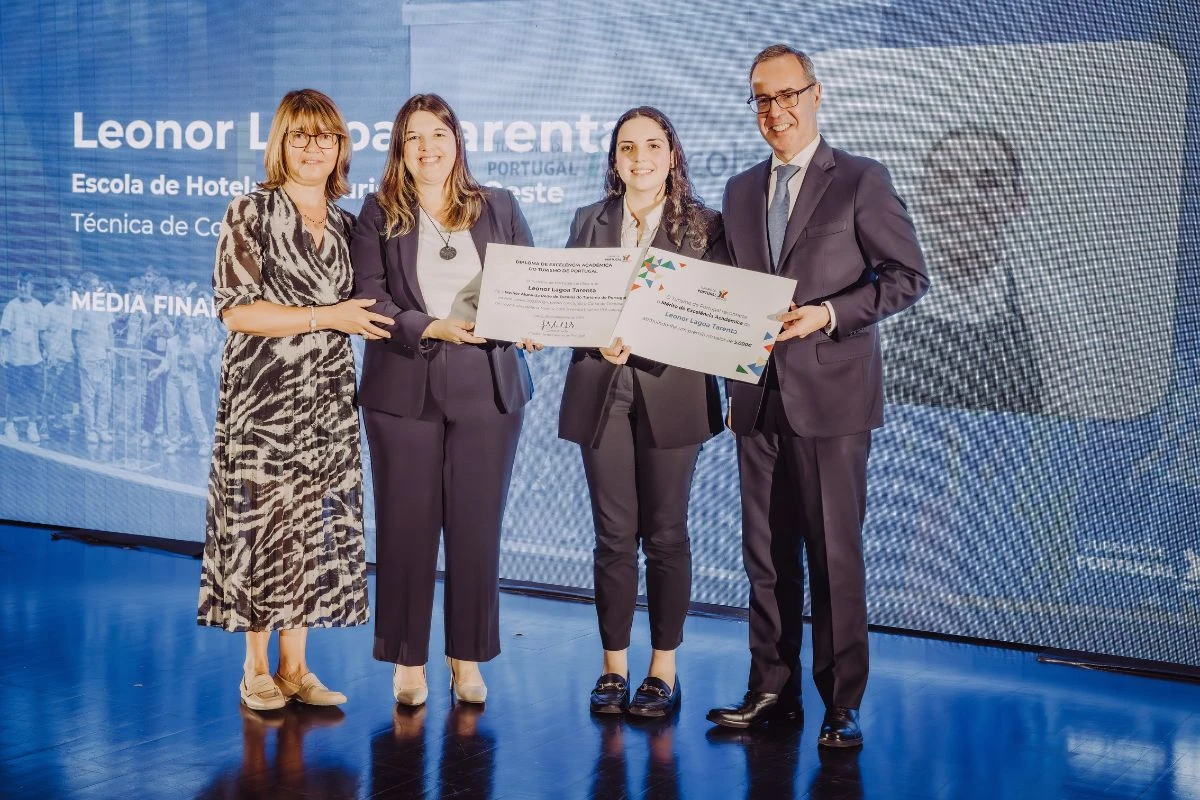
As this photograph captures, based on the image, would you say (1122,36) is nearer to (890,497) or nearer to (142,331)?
(890,497)

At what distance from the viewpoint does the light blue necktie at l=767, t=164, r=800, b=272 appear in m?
3.07

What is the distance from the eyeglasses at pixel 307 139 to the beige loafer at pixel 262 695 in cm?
140

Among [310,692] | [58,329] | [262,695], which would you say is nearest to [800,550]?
[310,692]

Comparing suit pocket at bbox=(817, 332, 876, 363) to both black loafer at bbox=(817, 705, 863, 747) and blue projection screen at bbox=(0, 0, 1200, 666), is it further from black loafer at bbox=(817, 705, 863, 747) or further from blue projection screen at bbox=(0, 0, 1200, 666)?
blue projection screen at bbox=(0, 0, 1200, 666)

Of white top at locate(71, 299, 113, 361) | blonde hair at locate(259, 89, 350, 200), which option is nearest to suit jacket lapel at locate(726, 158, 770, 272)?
blonde hair at locate(259, 89, 350, 200)

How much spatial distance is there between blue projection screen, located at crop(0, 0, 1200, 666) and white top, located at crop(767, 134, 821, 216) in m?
1.25

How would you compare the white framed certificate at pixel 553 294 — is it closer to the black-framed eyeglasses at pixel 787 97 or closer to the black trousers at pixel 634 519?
the black trousers at pixel 634 519

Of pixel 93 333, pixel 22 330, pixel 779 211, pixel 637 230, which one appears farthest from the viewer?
pixel 22 330

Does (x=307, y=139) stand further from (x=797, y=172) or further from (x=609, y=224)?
(x=797, y=172)

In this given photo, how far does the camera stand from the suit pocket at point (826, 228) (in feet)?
9.78

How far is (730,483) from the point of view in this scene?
454cm

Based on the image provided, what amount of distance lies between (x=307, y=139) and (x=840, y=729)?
199 cm

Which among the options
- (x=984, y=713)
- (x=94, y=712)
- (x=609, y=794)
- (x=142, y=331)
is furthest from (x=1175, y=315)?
(x=142, y=331)

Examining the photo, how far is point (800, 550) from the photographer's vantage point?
324cm
